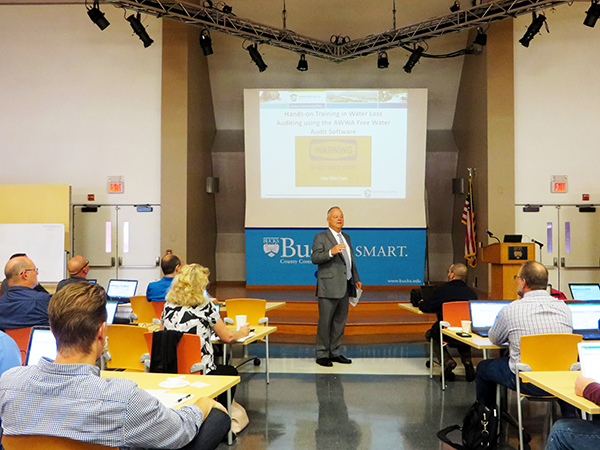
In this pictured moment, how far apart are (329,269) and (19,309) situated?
10.6 ft

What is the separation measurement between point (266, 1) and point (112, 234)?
5.36 meters

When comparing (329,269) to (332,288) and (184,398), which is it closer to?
(332,288)

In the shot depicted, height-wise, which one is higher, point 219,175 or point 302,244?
point 219,175

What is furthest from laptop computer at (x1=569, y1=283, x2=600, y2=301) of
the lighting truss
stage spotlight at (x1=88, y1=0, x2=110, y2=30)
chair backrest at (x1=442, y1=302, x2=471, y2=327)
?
stage spotlight at (x1=88, y1=0, x2=110, y2=30)

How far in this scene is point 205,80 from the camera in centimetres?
1066

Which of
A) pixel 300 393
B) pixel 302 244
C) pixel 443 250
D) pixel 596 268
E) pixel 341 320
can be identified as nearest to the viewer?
pixel 300 393

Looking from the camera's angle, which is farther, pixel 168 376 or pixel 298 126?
pixel 298 126

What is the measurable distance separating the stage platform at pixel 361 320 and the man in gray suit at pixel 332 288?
41.0 inches

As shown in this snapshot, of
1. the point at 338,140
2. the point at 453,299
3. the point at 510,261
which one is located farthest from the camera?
the point at 338,140

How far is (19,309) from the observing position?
3.49 m

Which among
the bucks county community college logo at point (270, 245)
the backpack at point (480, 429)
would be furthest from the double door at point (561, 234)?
the backpack at point (480, 429)

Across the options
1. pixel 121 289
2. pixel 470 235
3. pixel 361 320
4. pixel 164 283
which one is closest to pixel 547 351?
pixel 164 283

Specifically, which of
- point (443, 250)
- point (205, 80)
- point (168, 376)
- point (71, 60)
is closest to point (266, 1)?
point (205, 80)

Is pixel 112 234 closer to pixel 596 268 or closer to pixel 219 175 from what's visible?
pixel 219 175
